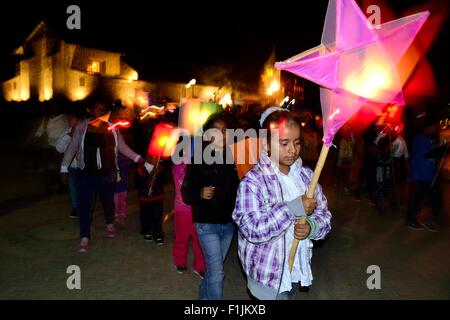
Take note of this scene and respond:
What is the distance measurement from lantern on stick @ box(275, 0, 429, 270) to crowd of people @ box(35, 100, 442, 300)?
34 cm

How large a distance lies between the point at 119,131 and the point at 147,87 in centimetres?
4547

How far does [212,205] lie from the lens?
145 inches

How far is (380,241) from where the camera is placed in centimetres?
668

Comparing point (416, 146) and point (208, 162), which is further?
point (416, 146)

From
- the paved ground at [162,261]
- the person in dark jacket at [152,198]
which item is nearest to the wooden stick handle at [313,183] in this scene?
the paved ground at [162,261]

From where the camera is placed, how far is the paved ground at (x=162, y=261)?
472cm

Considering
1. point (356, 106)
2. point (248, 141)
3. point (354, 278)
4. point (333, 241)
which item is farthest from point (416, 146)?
point (356, 106)

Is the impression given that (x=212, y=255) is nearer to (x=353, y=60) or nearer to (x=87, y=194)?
(x=353, y=60)

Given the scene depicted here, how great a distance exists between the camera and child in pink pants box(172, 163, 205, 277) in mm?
5070

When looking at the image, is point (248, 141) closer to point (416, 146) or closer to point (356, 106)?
Answer: point (356, 106)

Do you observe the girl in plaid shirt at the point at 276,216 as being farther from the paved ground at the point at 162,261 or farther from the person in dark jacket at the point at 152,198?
the person in dark jacket at the point at 152,198

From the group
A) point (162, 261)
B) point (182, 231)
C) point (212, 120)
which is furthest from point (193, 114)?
point (162, 261)

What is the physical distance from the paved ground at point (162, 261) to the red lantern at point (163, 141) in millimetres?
1448
